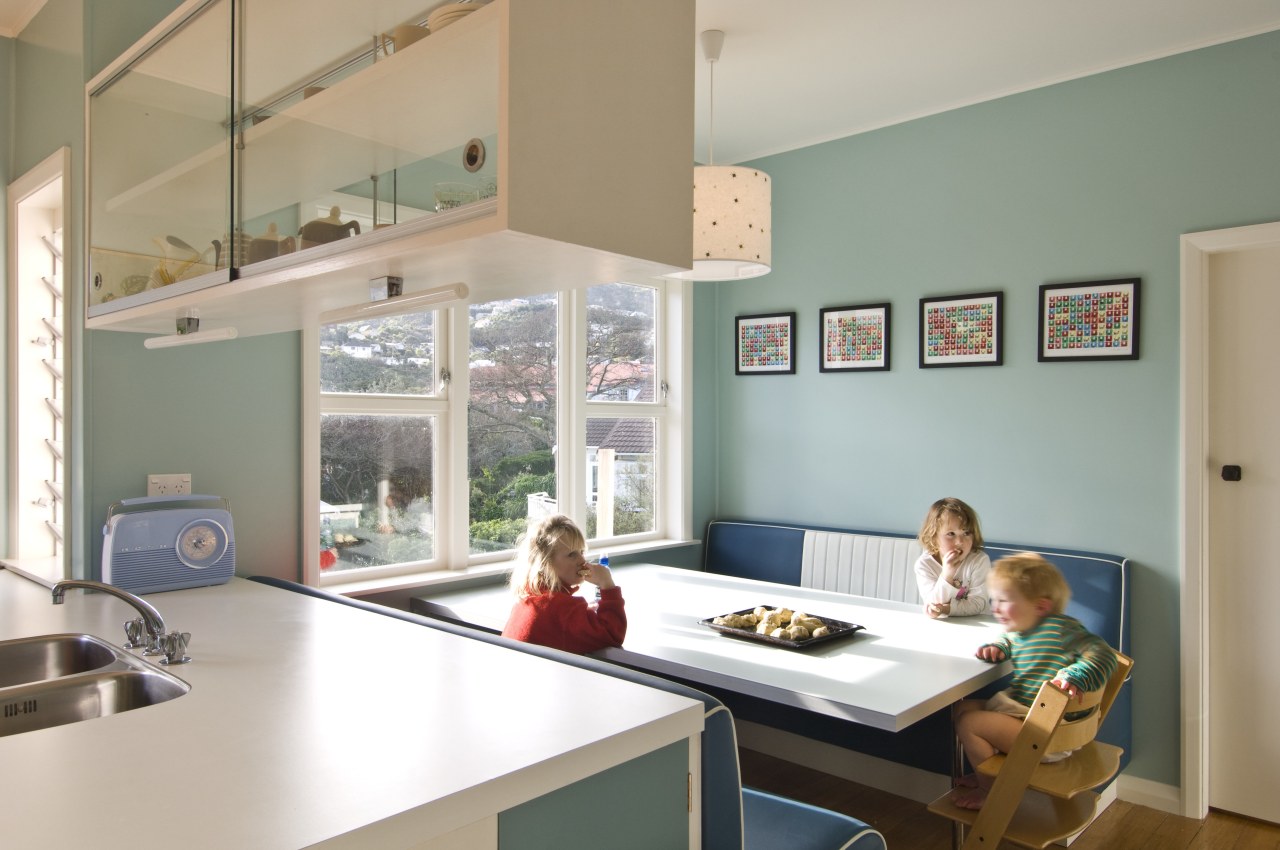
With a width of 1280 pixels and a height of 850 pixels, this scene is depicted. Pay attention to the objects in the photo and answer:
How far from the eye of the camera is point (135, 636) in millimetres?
1644

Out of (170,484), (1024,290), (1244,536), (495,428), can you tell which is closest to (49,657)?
(170,484)

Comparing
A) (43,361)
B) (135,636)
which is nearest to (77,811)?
(135,636)

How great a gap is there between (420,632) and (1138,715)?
2.56m

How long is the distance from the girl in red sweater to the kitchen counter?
1.79 feet

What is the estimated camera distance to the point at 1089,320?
10.5 feet

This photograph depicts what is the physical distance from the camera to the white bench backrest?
3500 millimetres

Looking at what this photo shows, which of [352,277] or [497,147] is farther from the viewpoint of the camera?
[352,277]

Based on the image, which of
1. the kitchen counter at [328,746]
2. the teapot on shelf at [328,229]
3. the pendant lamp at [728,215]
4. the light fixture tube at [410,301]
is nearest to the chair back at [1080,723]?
the kitchen counter at [328,746]

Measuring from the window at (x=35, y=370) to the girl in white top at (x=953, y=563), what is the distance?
105 inches

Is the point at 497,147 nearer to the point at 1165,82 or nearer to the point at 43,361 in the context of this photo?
the point at 43,361

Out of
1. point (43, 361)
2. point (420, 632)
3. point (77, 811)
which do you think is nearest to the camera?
point (77, 811)

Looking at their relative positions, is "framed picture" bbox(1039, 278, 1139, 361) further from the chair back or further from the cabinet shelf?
the cabinet shelf

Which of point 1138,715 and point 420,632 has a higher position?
point 420,632

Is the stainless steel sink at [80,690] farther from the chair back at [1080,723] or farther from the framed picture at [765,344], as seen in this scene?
the framed picture at [765,344]
